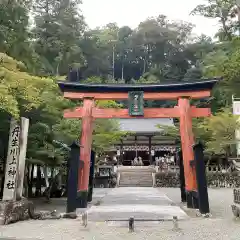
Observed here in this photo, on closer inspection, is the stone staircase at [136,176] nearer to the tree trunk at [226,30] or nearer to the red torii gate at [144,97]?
the red torii gate at [144,97]

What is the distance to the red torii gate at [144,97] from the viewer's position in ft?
42.7

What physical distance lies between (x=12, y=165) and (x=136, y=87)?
244 inches

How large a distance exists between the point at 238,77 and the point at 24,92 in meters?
13.1

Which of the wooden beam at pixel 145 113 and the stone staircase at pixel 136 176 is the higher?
the wooden beam at pixel 145 113

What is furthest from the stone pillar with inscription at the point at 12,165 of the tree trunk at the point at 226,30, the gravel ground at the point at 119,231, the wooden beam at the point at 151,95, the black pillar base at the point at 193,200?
the tree trunk at the point at 226,30

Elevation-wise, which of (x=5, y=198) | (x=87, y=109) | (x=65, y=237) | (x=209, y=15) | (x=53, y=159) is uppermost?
(x=209, y=15)

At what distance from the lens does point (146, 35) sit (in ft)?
240

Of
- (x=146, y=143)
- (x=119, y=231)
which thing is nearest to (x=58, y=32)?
(x=146, y=143)

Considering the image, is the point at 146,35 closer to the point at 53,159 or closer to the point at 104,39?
the point at 104,39

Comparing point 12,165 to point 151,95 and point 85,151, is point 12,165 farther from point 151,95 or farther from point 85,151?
point 151,95

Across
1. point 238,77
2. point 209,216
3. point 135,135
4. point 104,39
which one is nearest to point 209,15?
point 135,135

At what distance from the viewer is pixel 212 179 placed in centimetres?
2742

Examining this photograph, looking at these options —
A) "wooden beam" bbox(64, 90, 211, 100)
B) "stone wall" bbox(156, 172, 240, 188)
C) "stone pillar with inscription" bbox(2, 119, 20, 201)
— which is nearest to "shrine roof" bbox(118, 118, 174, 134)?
"stone wall" bbox(156, 172, 240, 188)

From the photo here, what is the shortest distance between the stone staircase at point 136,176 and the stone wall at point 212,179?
79cm
